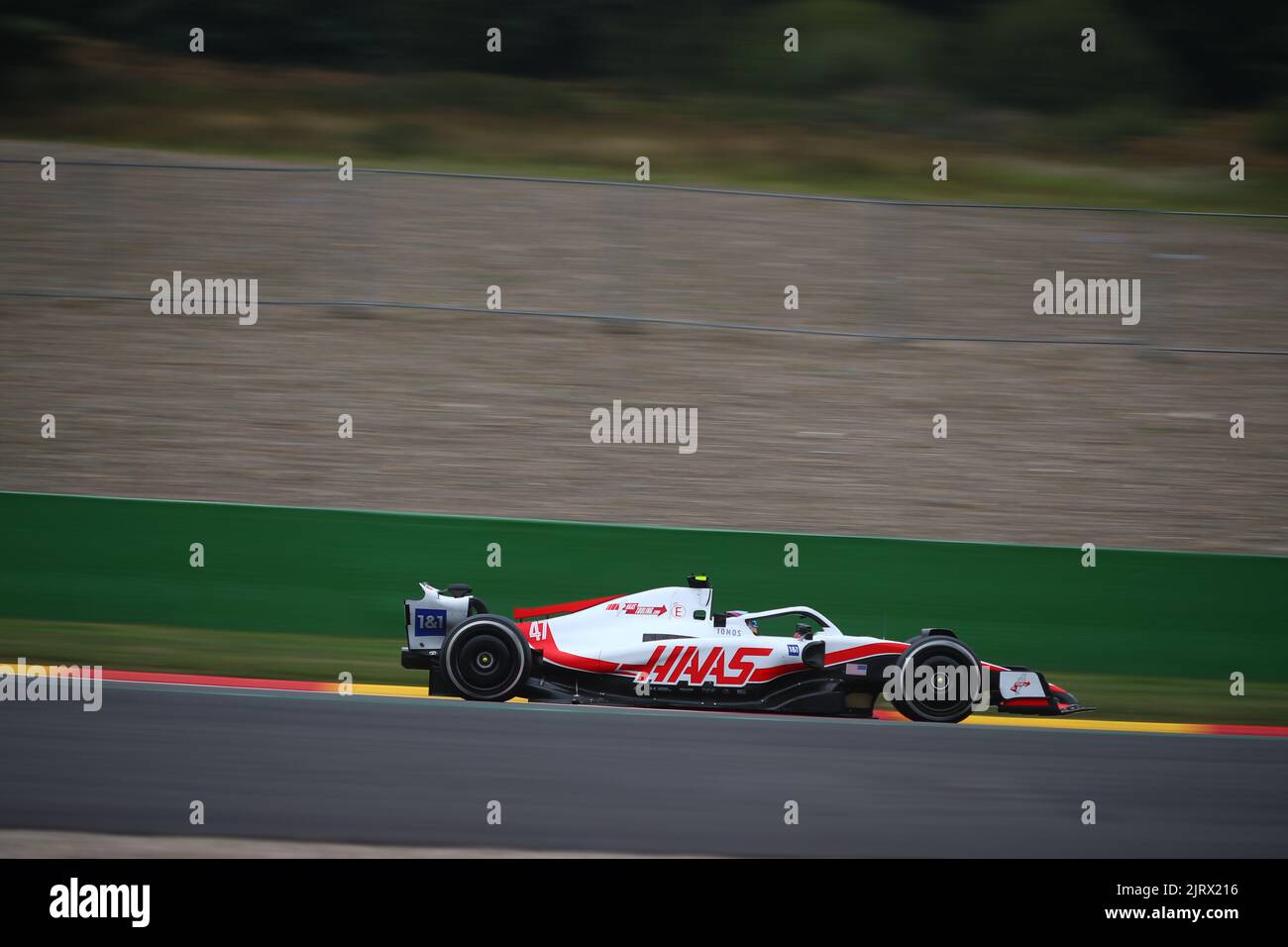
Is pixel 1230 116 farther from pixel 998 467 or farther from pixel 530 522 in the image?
pixel 530 522

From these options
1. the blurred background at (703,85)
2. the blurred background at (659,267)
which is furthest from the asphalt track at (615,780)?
the blurred background at (703,85)

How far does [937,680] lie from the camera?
888cm

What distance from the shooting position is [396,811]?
268 inches

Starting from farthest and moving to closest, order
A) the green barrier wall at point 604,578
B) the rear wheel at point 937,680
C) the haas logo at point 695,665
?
1. the green barrier wall at point 604,578
2. the rear wheel at point 937,680
3. the haas logo at point 695,665

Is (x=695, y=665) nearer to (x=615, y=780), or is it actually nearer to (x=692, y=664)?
(x=692, y=664)

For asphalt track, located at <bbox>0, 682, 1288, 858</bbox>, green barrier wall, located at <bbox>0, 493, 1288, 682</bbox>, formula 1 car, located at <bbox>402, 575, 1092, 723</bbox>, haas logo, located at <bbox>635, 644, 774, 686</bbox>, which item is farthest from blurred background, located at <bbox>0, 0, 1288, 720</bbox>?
haas logo, located at <bbox>635, 644, 774, 686</bbox>

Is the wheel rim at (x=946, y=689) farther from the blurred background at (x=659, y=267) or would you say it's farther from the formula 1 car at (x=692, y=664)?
the blurred background at (x=659, y=267)

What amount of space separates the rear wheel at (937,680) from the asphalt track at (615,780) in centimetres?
17

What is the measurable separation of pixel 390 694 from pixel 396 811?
2.33 metres

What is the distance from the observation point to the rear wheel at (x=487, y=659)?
28.7ft

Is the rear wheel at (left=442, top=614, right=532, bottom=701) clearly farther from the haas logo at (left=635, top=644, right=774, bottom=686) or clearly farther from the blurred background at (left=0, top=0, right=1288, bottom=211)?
the blurred background at (left=0, top=0, right=1288, bottom=211)

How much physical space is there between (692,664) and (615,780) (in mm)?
1453

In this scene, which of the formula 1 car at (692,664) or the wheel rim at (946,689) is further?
the wheel rim at (946,689)

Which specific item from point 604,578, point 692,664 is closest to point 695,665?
point 692,664
